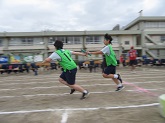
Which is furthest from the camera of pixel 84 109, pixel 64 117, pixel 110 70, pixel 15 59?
pixel 15 59

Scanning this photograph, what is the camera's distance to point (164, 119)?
3.83m

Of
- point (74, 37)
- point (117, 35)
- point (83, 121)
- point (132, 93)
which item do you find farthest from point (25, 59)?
point (117, 35)

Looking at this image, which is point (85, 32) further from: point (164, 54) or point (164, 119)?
point (164, 119)

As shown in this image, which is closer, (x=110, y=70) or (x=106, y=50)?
(x=106, y=50)

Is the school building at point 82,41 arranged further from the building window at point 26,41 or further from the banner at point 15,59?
the banner at point 15,59

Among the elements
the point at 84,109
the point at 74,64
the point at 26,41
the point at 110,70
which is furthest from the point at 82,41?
the point at 84,109

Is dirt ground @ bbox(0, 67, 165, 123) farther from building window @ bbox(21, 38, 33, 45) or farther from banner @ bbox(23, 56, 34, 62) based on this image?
building window @ bbox(21, 38, 33, 45)

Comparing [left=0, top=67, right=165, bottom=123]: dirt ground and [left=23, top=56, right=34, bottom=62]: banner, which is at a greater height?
[left=23, top=56, right=34, bottom=62]: banner

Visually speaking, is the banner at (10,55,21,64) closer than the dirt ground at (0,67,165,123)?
No

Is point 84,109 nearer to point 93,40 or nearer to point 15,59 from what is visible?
point 15,59

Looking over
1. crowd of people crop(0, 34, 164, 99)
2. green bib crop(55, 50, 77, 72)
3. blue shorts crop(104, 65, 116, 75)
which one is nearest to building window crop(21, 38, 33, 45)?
crowd of people crop(0, 34, 164, 99)

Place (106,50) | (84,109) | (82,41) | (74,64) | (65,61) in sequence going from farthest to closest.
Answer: (82,41) → (106,50) → (74,64) → (65,61) → (84,109)

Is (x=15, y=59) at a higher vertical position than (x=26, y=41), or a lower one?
lower

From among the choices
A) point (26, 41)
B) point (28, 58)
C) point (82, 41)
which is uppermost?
point (26, 41)
